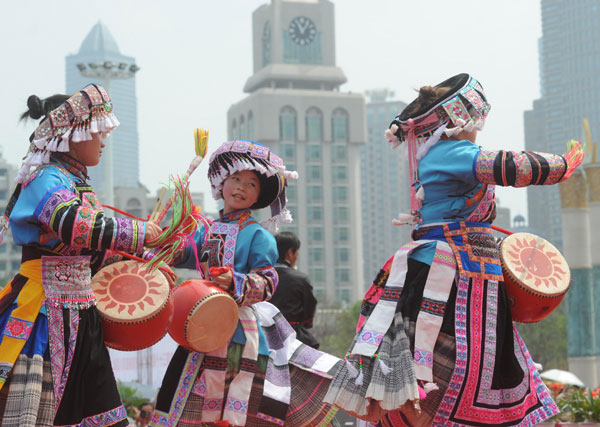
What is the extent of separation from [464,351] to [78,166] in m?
2.06

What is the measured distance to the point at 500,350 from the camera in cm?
493

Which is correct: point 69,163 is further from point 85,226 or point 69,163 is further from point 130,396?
point 130,396

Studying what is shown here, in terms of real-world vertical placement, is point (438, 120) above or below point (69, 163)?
above

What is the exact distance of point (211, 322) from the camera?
17.2 ft

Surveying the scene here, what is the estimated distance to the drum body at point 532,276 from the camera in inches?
200

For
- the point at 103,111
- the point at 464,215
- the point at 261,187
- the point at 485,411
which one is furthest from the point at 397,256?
the point at 103,111

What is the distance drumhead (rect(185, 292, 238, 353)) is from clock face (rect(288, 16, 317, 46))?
4463 inches

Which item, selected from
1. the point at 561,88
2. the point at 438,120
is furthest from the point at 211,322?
the point at 561,88

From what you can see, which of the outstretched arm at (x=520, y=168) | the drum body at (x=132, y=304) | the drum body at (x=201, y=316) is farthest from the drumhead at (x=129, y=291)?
the outstretched arm at (x=520, y=168)

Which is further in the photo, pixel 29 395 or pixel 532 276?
pixel 532 276

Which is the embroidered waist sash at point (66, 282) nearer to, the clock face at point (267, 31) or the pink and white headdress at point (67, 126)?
the pink and white headdress at point (67, 126)

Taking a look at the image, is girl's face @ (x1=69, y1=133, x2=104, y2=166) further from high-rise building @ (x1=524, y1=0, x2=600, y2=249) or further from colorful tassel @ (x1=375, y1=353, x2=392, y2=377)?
high-rise building @ (x1=524, y1=0, x2=600, y2=249)

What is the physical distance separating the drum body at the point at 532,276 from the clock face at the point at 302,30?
11333cm

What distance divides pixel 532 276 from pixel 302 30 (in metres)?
115
